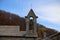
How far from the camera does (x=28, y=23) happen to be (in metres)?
26.6

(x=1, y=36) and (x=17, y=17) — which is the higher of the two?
(x=17, y=17)

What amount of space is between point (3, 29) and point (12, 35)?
2692mm

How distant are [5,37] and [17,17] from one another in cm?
4502

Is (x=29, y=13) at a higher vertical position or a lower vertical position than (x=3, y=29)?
higher

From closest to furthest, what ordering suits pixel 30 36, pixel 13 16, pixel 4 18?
pixel 30 36, pixel 4 18, pixel 13 16

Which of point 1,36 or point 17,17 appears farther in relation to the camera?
point 17,17

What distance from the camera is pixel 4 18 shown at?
67.1 metres

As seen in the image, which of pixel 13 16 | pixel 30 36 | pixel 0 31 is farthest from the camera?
pixel 13 16

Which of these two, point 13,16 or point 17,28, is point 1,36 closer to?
point 17,28

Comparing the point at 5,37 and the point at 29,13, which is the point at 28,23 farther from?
the point at 5,37

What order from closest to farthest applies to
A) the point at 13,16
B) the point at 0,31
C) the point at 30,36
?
the point at 30,36 < the point at 0,31 < the point at 13,16

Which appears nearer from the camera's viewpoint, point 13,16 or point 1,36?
point 1,36

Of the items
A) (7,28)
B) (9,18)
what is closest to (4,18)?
(9,18)

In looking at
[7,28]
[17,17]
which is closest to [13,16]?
[17,17]
